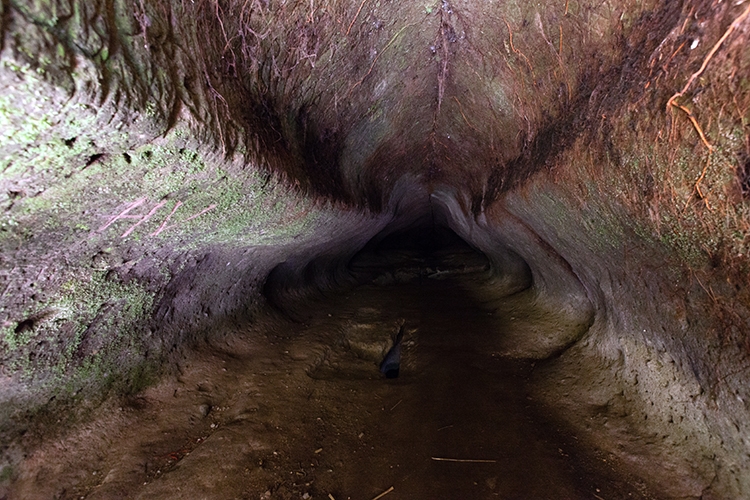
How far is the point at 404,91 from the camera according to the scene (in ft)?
13.8

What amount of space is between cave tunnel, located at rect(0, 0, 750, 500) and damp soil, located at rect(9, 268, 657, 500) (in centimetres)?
2

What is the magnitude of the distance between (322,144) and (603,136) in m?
2.59

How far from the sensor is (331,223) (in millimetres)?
4832

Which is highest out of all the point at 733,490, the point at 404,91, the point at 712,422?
the point at 404,91

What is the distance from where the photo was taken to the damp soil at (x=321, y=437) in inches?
97.4

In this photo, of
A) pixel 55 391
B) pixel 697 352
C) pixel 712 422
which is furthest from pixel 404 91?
pixel 55 391

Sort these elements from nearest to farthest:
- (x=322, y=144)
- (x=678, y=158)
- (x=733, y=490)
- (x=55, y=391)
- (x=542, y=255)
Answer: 1. (x=678, y=158)
2. (x=733, y=490)
3. (x=55, y=391)
4. (x=322, y=144)
5. (x=542, y=255)

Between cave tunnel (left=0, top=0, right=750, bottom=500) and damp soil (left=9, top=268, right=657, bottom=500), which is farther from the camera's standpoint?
damp soil (left=9, top=268, right=657, bottom=500)

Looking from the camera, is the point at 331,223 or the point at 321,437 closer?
the point at 321,437

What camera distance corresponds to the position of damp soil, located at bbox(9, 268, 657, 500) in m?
2.47

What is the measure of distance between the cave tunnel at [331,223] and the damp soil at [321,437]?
0.02 m

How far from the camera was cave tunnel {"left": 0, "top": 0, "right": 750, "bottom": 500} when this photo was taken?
1692 millimetres

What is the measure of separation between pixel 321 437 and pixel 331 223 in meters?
2.66

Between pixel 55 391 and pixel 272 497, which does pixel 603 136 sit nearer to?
pixel 272 497
